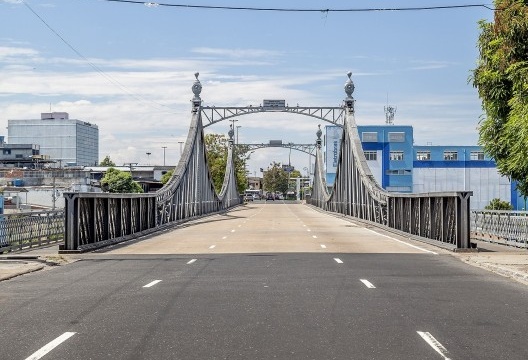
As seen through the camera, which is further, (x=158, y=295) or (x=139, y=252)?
(x=139, y=252)

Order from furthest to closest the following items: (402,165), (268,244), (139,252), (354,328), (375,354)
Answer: (402,165)
(268,244)
(139,252)
(354,328)
(375,354)

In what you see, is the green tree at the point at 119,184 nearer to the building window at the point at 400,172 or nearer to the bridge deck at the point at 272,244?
the building window at the point at 400,172

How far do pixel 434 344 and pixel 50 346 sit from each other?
430cm

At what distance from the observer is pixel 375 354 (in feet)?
27.9

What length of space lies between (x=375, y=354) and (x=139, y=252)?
1825 centimetres

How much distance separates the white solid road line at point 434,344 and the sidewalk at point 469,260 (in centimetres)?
728

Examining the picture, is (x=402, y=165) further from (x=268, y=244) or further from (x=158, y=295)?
(x=158, y=295)

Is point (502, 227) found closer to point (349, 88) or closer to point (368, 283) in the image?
point (368, 283)

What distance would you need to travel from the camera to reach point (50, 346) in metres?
9.00

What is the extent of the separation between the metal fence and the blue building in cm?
8276

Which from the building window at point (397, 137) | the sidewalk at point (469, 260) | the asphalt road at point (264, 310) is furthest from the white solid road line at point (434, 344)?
the building window at point (397, 137)

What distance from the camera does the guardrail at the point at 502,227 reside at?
27317 millimetres

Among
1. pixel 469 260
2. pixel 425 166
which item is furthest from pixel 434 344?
pixel 425 166

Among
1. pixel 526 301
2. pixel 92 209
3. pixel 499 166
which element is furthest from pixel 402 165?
pixel 526 301
